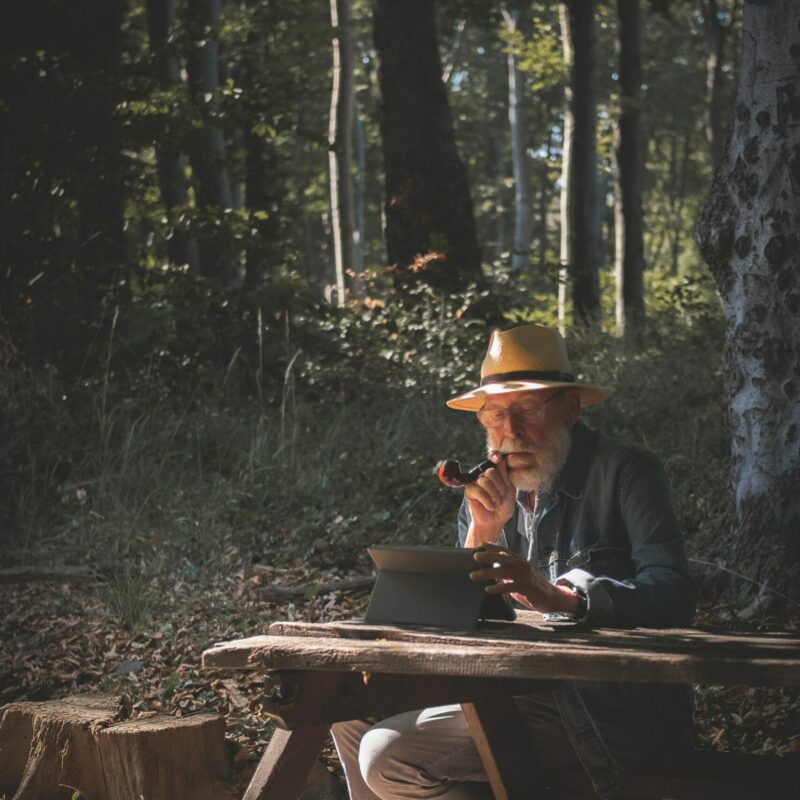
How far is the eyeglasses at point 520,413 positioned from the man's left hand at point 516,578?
2.53 feet

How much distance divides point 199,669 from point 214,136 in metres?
9.70

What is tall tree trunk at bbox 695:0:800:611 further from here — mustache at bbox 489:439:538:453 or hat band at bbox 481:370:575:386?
mustache at bbox 489:439:538:453

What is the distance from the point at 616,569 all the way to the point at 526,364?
0.72 meters

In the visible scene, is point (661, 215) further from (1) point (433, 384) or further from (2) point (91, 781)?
(2) point (91, 781)

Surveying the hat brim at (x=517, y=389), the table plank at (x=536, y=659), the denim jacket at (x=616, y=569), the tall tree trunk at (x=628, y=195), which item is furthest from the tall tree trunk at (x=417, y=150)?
the table plank at (x=536, y=659)

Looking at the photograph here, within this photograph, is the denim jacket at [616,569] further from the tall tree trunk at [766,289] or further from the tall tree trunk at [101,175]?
the tall tree trunk at [101,175]

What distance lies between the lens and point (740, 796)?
304 cm

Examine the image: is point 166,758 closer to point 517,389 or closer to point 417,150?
point 517,389

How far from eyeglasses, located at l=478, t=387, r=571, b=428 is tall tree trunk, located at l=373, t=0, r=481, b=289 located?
8.66 meters

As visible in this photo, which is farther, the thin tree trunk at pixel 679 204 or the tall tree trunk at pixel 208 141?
the thin tree trunk at pixel 679 204

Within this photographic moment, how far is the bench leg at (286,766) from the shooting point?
9.86ft

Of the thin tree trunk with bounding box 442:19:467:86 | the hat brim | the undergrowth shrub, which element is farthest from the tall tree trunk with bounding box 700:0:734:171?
the hat brim

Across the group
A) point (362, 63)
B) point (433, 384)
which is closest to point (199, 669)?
point (433, 384)

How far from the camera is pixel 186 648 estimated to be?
6.25m
